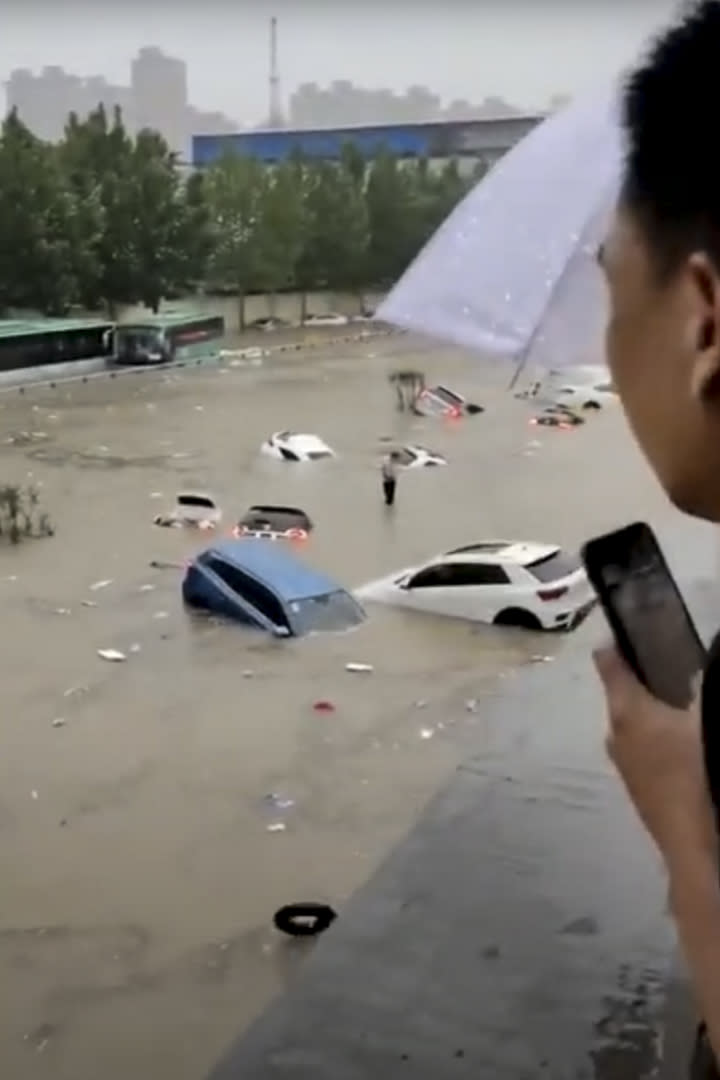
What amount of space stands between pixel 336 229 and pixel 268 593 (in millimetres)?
4305

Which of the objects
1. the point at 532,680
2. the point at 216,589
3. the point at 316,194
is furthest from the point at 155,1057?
the point at 316,194

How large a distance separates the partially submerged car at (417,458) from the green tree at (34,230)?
85.1 inches

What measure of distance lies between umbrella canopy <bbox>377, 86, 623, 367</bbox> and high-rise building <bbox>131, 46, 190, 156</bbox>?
3.73 metres

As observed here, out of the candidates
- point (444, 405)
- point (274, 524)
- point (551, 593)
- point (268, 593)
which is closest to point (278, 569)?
point (268, 593)

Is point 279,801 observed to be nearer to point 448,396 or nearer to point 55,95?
point 448,396

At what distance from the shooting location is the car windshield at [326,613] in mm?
2680

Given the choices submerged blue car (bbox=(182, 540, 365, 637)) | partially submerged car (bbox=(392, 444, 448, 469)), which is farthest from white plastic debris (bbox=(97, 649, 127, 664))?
partially submerged car (bbox=(392, 444, 448, 469))

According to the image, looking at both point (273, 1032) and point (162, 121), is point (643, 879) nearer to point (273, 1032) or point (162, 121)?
point (273, 1032)

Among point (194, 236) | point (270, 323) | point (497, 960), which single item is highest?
point (497, 960)

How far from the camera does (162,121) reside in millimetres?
5762

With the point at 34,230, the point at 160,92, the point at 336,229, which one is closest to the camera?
the point at 160,92

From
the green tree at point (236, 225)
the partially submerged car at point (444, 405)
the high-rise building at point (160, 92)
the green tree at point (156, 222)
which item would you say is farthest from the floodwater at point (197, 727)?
the green tree at point (236, 225)

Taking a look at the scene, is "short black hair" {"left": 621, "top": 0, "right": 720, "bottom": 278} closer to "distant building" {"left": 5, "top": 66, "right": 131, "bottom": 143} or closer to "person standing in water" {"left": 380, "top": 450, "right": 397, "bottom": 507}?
"person standing in water" {"left": 380, "top": 450, "right": 397, "bottom": 507}

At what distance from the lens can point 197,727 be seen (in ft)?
7.20
